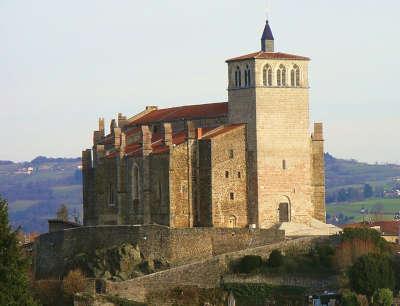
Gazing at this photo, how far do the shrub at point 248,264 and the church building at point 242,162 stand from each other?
434cm

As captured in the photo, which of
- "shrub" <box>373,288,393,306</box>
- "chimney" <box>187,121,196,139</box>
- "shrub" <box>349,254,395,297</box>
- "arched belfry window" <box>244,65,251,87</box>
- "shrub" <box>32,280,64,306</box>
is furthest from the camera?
"arched belfry window" <box>244,65,251,87</box>

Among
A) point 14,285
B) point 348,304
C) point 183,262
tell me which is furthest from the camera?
point 183,262

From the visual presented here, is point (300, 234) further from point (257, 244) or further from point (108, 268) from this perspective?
point (108, 268)

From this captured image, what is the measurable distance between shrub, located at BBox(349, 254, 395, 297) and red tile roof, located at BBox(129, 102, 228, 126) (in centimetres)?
1433

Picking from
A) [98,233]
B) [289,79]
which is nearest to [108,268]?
[98,233]

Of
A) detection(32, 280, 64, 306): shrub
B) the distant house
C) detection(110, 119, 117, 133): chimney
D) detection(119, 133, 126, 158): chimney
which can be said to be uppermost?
detection(110, 119, 117, 133): chimney

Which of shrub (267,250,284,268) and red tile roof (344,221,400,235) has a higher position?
red tile roof (344,221,400,235)

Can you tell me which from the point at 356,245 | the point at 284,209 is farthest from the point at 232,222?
the point at 356,245

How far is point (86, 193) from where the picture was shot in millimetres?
98375

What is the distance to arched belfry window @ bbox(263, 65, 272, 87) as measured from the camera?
89312 millimetres

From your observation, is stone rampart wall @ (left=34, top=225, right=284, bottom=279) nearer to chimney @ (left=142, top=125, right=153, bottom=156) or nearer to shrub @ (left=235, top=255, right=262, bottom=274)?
shrub @ (left=235, top=255, right=262, bottom=274)

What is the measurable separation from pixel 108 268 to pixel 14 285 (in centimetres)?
2592

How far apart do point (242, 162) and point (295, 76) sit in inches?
234

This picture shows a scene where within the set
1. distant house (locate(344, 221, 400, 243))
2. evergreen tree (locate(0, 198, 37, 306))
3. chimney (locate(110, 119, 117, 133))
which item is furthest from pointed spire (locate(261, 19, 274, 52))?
evergreen tree (locate(0, 198, 37, 306))
